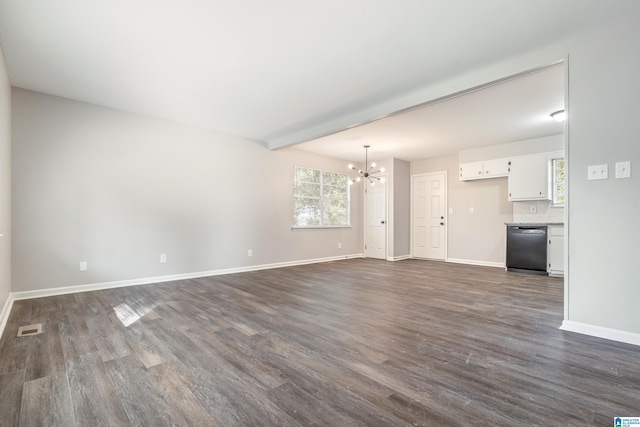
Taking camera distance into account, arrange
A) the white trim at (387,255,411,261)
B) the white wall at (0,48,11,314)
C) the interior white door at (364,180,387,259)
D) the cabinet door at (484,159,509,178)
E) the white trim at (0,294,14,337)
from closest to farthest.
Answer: the white trim at (0,294,14,337) < the white wall at (0,48,11,314) < the cabinet door at (484,159,509,178) < the white trim at (387,255,411,261) < the interior white door at (364,180,387,259)

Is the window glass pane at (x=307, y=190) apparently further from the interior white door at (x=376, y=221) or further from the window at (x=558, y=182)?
the window at (x=558, y=182)

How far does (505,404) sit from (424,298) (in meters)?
2.15

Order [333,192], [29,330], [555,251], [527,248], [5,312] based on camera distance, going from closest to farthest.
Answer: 1. [29,330]
2. [5,312]
3. [555,251]
4. [527,248]
5. [333,192]

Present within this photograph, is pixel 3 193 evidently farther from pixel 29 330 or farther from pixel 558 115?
pixel 558 115

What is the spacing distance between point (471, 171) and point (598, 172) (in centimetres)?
412

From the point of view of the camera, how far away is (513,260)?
568 cm

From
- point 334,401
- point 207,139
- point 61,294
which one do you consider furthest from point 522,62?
point 61,294

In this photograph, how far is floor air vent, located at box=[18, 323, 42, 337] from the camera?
2.48 metres

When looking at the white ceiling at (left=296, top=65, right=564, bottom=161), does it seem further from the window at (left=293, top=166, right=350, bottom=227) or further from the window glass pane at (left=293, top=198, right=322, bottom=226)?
the window glass pane at (left=293, top=198, right=322, bottom=226)

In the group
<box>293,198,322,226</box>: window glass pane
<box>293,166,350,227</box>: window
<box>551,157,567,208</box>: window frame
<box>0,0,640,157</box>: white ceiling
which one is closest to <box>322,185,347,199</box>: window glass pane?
<box>293,166,350,227</box>: window

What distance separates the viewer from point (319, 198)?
6957 mm

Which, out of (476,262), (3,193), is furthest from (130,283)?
(476,262)

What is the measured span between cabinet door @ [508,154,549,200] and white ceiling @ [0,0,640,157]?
11.6 feet

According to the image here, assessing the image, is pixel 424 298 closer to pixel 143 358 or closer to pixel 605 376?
pixel 605 376
